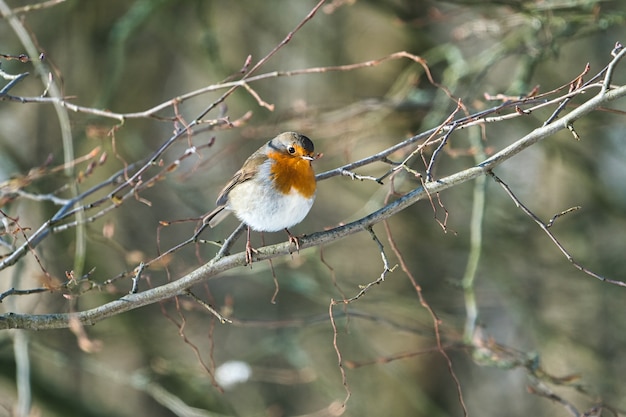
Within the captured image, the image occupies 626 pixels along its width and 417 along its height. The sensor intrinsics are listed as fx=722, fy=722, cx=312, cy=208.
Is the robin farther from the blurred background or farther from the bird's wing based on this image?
the blurred background

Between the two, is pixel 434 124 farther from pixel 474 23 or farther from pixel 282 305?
pixel 282 305

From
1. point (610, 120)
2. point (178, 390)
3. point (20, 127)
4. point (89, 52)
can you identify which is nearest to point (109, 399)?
point (178, 390)

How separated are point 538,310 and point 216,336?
10.7 feet

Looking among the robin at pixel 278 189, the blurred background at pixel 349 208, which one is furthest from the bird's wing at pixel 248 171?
the blurred background at pixel 349 208

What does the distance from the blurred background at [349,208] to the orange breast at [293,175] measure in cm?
108

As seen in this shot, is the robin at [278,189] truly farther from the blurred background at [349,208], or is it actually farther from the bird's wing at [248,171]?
the blurred background at [349,208]

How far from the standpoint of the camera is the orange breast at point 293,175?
2.87 meters

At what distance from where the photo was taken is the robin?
9.37 feet

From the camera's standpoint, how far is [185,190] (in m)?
4.93

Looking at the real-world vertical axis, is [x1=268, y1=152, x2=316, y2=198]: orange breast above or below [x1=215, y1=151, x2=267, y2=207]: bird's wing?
below

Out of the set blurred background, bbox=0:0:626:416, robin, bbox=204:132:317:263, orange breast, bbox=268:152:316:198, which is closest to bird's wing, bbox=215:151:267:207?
robin, bbox=204:132:317:263

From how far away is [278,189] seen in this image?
9.50 feet

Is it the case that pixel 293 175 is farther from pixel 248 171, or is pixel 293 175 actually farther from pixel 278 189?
pixel 248 171

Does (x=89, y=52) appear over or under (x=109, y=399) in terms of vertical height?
over
